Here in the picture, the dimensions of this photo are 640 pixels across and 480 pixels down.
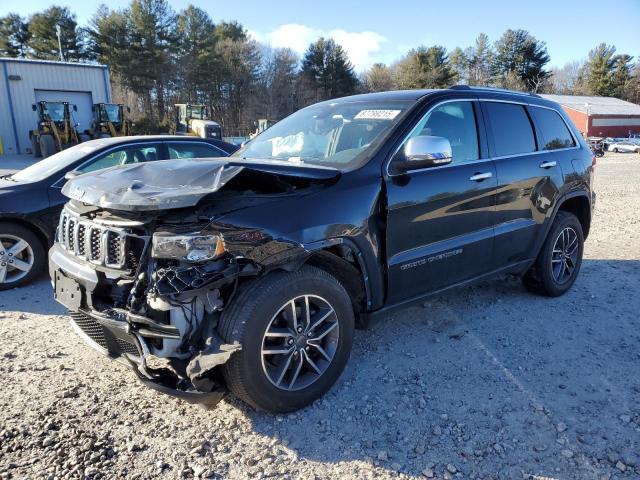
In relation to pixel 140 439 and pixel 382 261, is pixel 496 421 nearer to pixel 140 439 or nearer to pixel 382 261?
pixel 382 261

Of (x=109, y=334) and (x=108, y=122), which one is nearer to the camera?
(x=109, y=334)

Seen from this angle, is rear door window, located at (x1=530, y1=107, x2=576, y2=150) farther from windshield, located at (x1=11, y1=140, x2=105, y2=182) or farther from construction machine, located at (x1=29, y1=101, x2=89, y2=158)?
construction machine, located at (x1=29, y1=101, x2=89, y2=158)

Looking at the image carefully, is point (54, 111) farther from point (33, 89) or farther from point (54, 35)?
point (54, 35)

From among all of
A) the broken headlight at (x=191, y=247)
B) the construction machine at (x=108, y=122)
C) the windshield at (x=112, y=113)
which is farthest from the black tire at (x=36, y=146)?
the broken headlight at (x=191, y=247)

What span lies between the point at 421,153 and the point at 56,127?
25.6 m

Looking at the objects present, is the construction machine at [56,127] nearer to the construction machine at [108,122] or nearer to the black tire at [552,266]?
the construction machine at [108,122]

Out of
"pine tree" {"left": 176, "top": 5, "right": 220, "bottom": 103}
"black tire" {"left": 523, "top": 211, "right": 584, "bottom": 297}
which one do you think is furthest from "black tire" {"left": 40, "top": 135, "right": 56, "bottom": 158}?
"pine tree" {"left": 176, "top": 5, "right": 220, "bottom": 103}

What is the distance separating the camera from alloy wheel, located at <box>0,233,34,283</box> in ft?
17.1

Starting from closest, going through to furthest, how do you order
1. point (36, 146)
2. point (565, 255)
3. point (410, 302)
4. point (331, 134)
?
1. point (410, 302)
2. point (331, 134)
3. point (565, 255)
4. point (36, 146)

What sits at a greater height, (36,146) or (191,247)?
(191,247)

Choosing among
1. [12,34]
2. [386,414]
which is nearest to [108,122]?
[386,414]

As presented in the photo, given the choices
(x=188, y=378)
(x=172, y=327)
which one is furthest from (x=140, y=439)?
(x=172, y=327)

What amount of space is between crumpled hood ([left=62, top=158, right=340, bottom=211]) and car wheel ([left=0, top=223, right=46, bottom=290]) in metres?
2.51

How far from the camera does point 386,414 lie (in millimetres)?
3002
